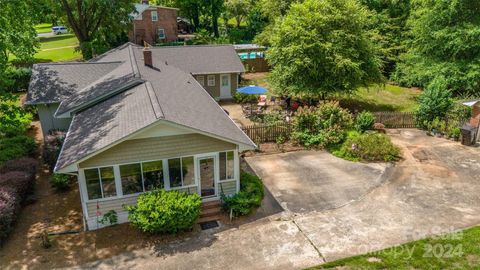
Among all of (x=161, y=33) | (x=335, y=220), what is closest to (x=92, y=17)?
(x=161, y=33)

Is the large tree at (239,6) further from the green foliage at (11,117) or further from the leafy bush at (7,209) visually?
the leafy bush at (7,209)

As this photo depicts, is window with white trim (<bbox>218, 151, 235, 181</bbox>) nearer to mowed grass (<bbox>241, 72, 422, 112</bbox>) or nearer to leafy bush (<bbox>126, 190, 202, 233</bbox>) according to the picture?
leafy bush (<bbox>126, 190, 202, 233</bbox>)

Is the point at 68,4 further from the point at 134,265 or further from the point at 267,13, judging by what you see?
the point at 134,265

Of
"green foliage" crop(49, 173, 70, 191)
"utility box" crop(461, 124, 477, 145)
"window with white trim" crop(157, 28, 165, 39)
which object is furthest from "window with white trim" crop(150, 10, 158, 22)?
"utility box" crop(461, 124, 477, 145)

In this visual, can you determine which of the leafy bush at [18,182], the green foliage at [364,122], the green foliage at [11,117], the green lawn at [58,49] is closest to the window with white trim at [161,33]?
the green lawn at [58,49]

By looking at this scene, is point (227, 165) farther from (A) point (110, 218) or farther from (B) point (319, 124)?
(B) point (319, 124)

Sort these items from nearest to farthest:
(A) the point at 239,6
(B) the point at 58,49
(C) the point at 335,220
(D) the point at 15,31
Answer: (C) the point at 335,220 < (D) the point at 15,31 < (B) the point at 58,49 < (A) the point at 239,6

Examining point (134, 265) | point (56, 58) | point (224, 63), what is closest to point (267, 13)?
point (224, 63)
